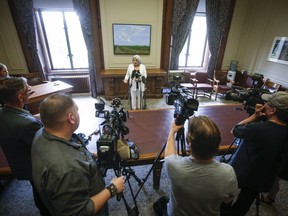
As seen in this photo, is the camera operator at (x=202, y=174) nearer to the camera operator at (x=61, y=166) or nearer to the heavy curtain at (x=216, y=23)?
the camera operator at (x=61, y=166)

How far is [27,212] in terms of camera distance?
1.79m

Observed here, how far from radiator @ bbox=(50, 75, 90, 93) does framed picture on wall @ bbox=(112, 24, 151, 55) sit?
1.30m

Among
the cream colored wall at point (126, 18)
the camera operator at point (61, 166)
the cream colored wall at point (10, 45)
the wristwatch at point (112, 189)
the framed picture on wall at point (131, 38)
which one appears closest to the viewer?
the camera operator at point (61, 166)

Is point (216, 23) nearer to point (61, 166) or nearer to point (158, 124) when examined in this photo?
point (158, 124)

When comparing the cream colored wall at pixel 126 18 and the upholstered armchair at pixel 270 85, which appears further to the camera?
the cream colored wall at pixel 126 18

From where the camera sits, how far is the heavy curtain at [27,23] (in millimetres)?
3961

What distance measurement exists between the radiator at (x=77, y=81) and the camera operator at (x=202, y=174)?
15.6 feet

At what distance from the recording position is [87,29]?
434cm

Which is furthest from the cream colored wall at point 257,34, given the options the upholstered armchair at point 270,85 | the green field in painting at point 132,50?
the green field in painting at point 132,50

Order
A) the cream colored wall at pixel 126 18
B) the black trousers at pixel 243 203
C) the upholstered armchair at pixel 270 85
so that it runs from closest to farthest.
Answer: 1. the black trousers at pixel 243 203
2. the upholstered armchair at pixel 270 85
3. the cream colored wall at pixel 126 18

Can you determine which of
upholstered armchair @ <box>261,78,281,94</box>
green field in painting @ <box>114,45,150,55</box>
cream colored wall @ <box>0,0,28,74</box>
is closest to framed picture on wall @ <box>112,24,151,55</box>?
green field in painting @ <box>114,45,150,55</box>

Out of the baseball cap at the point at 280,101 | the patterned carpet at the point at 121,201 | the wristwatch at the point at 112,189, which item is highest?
the baseball cap at the point at 280,101

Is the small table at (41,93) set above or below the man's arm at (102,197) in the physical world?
below

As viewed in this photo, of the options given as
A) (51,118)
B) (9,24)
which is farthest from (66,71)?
(51,118)
